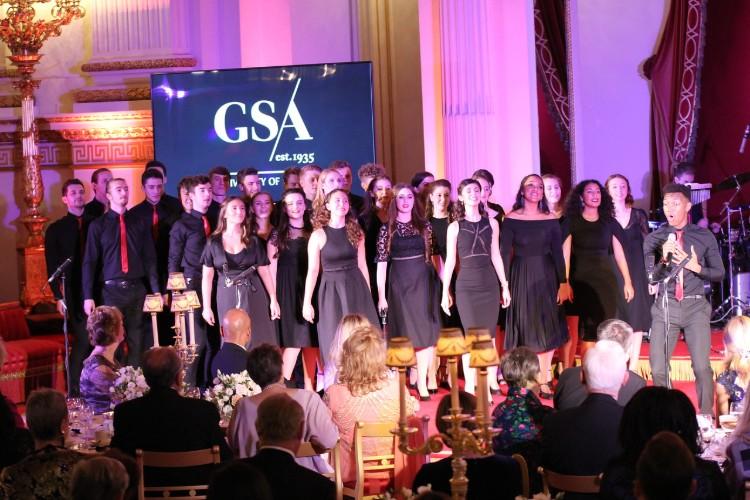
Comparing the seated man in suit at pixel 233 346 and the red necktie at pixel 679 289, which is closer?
the seated man in suit at pixel 233 346

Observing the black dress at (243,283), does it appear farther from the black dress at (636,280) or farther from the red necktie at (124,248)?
the black dress at (636,280)

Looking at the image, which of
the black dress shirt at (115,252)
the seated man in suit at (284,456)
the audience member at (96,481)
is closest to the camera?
the audience member at (96,481)

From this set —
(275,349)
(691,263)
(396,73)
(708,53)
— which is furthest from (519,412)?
(708,53)

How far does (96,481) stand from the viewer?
310cm

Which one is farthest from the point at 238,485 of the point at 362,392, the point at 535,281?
the point at 535,281

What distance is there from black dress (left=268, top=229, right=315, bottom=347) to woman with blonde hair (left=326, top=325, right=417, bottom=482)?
107 inches

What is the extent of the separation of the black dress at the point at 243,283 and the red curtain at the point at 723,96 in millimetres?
5320

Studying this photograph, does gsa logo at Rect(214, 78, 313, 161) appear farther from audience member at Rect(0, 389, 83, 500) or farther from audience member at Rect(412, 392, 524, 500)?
audience member at Rect(412, 392, 524, 500)

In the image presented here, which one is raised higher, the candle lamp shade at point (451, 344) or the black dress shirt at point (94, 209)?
the black dress shirt at point (94, 209)

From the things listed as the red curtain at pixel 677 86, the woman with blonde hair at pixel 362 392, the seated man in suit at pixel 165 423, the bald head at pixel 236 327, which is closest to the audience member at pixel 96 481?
the seated man in suit at pixel 165 423

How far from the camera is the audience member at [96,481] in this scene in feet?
10.2

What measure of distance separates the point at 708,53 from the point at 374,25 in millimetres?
3423

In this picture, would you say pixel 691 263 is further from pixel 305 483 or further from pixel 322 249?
pixel 305 483

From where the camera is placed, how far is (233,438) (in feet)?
15.3
